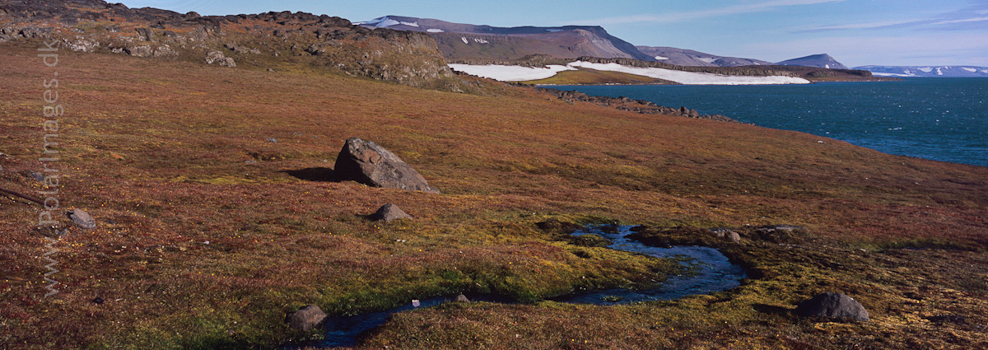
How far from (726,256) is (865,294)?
8041mm

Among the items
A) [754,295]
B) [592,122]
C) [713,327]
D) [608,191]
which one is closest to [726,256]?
[754,295]

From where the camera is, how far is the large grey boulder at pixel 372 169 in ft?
146

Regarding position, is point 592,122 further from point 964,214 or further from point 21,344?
point 21,344

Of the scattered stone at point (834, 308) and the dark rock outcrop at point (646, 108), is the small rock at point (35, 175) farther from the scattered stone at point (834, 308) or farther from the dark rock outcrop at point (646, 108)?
the dark rock outcrop at point (646, 108)

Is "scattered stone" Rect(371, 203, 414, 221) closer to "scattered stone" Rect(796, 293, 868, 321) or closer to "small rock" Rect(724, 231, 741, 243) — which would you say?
"small rock" Rect(724, 231, 741, 243)

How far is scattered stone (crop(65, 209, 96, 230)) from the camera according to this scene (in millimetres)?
24125

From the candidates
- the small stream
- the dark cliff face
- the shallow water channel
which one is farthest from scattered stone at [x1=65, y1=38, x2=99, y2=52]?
the small stream

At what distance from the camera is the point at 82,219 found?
24.3 meters

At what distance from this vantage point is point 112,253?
73.6ft

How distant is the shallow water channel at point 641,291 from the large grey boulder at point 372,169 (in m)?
15.5

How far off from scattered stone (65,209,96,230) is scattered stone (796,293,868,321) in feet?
99.7

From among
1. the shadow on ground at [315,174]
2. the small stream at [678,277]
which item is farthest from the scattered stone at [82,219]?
the shadow on ground at [315,174]

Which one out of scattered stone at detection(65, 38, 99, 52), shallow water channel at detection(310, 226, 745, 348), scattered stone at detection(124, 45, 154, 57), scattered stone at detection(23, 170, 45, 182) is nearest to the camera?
shallow water channel at detection(310, 226, 745, 348)

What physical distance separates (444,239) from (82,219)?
55.1 feet
